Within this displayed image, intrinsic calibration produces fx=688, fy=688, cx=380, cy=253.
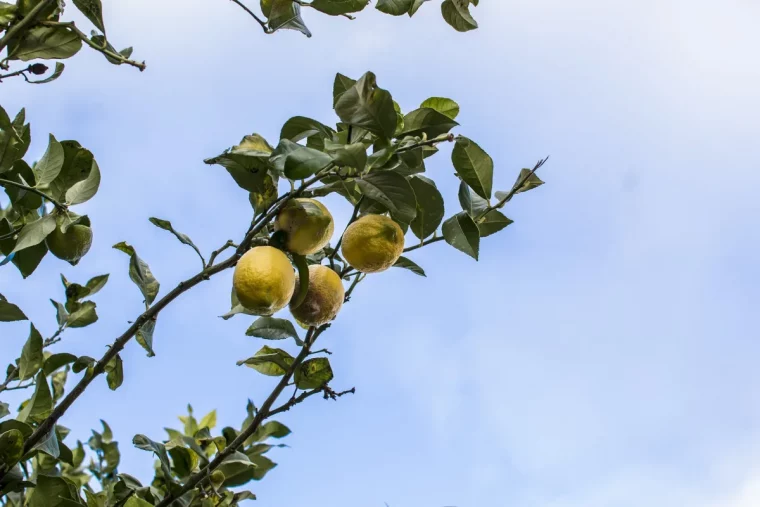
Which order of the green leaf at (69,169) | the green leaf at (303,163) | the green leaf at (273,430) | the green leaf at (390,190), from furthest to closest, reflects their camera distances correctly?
the green leaf at (273,430)
the green leaf at (69,169)
the green leaf at (390,190)
the green leaf at (303,163)

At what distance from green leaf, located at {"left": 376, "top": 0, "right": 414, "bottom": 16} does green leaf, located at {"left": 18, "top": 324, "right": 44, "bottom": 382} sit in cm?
119

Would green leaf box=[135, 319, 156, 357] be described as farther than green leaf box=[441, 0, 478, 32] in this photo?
No

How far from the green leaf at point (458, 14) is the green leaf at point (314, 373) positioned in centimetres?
96

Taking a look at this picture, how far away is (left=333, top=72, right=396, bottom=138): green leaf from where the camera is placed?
1.31 metres

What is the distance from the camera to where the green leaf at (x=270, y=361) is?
1.76m

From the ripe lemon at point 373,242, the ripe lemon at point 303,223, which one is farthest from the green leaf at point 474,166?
the ripe lemon at point 303,223

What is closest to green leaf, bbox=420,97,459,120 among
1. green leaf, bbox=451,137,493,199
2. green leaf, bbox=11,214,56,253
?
green leaf, bbox=451,137,493,199

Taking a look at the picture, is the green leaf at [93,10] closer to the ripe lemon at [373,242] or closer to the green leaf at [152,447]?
the ripe lemon at [373,242]

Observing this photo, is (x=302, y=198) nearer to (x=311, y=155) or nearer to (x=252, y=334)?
(x=311, y=155)

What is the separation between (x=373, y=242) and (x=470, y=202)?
31cm

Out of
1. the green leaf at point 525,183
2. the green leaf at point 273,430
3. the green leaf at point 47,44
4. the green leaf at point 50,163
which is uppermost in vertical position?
the green leaf at point 525,183

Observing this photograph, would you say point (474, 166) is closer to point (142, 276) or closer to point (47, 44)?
point (142, 276)

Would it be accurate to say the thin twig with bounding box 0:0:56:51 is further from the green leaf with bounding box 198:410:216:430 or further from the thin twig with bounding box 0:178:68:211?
the green leaf with bounding box 198:410:216:430

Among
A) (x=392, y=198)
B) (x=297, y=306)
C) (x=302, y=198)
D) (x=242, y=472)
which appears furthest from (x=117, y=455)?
(x=392, y=198)
